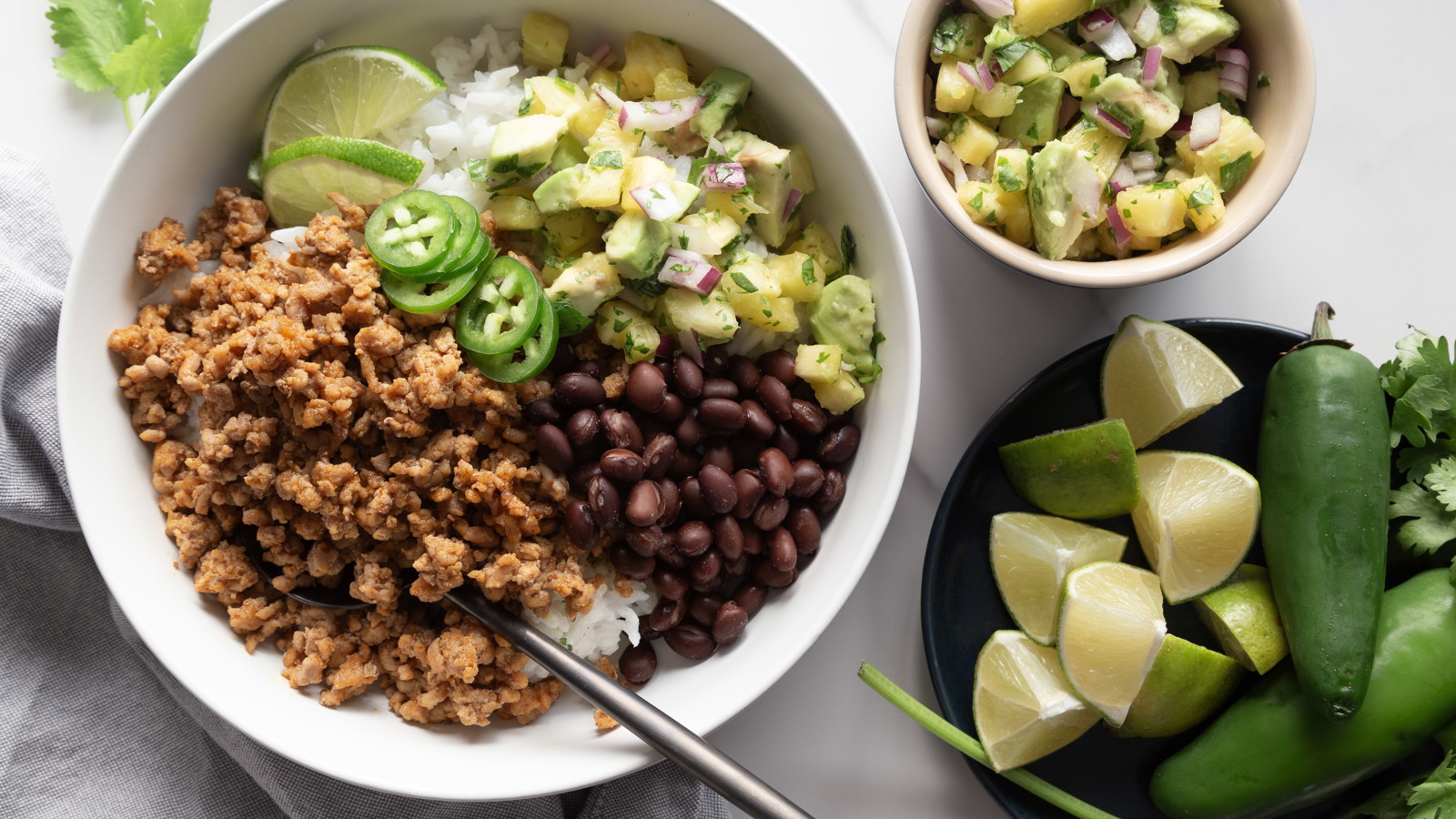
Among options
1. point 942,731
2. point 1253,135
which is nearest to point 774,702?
point 942,731

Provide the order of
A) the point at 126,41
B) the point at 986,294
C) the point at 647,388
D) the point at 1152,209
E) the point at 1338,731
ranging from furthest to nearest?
the point at 986,294 < the point at 126,41 < the point at 1338,731 < the point at 1152,209 < the point at 647,388

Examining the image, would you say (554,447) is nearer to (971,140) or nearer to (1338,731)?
(971,140)

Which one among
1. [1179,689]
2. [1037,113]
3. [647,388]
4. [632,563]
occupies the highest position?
[1037,113]

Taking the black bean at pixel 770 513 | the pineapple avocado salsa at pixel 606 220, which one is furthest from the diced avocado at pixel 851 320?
the black bean at pixel 770 513

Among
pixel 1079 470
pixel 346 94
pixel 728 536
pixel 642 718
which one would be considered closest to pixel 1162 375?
pixel 1079 470

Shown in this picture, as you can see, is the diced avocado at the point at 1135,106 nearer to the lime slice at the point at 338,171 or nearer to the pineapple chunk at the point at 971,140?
the pineapple chunk at the point at 971,140
